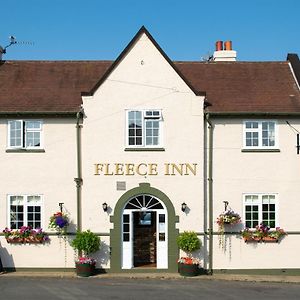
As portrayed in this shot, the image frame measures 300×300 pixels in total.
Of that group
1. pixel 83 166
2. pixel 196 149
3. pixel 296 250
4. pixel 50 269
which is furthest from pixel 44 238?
pixel 296 250

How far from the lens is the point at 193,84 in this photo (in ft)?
71.5

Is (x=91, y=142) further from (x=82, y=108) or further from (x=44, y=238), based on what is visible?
(x=44, y=238)

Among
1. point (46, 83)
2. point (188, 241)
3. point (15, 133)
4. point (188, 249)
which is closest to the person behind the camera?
point (188, 241)

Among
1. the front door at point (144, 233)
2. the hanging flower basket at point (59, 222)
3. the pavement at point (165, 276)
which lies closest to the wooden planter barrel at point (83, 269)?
the pavement at point (165, 276)

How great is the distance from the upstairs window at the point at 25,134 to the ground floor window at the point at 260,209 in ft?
26.5

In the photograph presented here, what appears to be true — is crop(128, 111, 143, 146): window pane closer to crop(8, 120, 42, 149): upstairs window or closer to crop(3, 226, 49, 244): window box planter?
crop(8, 120, 42, 149): upstairs window

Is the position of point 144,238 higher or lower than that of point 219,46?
lower

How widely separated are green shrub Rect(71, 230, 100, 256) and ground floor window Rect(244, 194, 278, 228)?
563 centimetres

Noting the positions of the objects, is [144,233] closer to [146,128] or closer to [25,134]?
[146,128]

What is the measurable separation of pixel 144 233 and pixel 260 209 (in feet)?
14.6

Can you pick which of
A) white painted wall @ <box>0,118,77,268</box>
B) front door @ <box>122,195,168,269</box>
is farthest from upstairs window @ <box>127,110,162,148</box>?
white painted wall @ <box>0,118,77,268</box>

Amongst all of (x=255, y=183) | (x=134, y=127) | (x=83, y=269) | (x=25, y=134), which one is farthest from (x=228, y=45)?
(x=83, y=269)

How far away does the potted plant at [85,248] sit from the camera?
61.2 feet

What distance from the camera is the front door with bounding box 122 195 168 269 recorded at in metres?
19.5
